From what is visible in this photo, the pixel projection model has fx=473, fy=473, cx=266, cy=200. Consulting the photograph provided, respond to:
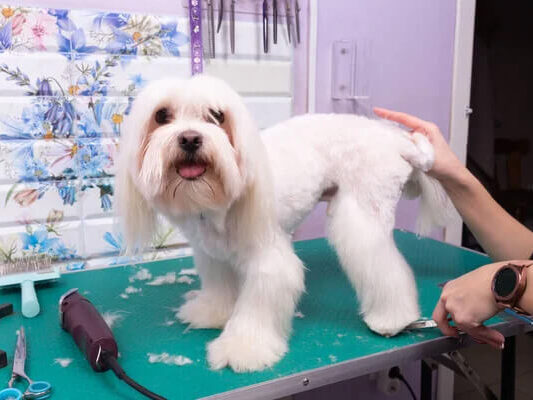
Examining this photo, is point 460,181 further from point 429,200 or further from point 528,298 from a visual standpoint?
point 528,298

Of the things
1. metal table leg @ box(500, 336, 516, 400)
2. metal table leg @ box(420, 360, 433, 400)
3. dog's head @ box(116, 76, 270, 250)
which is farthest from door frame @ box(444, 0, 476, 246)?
dog's head @ box(116, 76, 270, 250)

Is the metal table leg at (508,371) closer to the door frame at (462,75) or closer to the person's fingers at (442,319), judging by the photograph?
the person's fingers at (442,319)

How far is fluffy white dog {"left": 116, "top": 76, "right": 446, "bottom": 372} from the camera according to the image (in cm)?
90

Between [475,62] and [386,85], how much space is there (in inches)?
24.9

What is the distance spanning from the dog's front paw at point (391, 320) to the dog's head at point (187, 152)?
40cm

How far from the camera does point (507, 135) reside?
8.38ft

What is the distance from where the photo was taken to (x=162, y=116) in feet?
3.11

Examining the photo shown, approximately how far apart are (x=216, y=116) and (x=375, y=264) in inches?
19.2

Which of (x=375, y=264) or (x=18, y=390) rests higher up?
(x=375, y=264)

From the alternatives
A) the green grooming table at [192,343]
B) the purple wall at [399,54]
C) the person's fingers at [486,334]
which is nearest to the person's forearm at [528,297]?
the person's fingers at [486,334]

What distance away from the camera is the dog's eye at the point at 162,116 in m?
0.94

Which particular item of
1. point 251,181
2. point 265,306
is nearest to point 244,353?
point 265,306

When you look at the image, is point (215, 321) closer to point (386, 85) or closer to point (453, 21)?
point (386, 85)

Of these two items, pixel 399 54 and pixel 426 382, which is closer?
pixel 426 382
